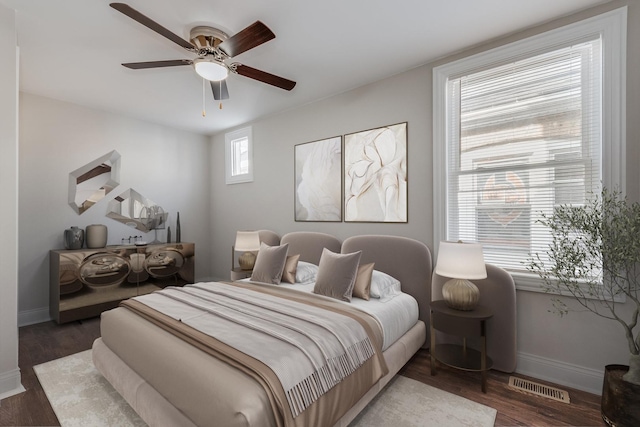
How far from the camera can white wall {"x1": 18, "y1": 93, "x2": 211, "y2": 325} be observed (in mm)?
3775

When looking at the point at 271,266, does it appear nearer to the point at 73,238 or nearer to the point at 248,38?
the point at 248,38

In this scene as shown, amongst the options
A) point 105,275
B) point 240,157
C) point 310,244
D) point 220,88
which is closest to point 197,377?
point 220,88

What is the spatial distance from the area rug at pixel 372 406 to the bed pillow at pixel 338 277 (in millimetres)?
828

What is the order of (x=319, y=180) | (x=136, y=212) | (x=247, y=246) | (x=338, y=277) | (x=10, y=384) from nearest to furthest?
(x=10, y=384)
(x=338, y=277)
(x=319, y=180)
(x=247, y=246)
(x=136, y=212)

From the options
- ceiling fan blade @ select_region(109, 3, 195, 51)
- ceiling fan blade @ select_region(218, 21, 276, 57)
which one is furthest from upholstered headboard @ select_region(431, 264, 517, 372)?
ceiling fan blade @ select_region(109, 3, 195, 51)

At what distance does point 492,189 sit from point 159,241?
15.9ft

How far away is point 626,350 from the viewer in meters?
2.21

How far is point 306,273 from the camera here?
3.40 m

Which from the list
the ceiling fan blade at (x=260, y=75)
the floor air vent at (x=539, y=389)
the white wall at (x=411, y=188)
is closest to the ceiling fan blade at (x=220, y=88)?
the ceiling fan blade at (x=260, y=75)

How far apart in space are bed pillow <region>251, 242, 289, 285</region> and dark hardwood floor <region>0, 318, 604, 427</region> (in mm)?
1543

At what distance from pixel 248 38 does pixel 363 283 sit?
2.20m

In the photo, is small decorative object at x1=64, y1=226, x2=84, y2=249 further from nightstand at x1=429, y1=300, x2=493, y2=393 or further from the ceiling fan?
nightstand at x1=429, y1=300, x2=493, y2=393

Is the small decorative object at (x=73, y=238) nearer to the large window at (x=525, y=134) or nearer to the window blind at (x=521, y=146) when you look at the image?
the large window at (x=525, y=134)

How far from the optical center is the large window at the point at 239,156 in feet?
16.3
